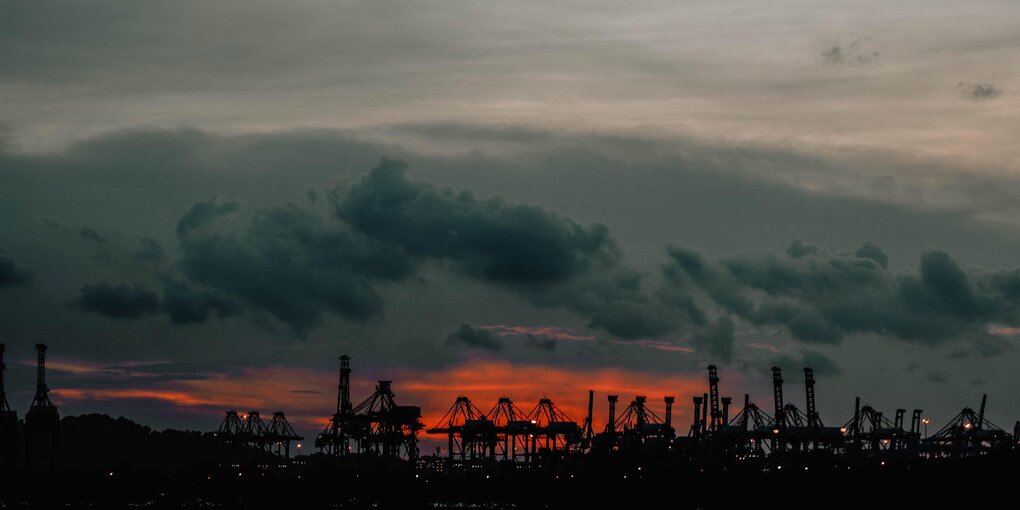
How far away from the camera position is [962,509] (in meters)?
200

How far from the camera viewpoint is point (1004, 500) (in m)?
200

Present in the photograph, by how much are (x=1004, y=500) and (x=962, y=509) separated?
6.34 m
